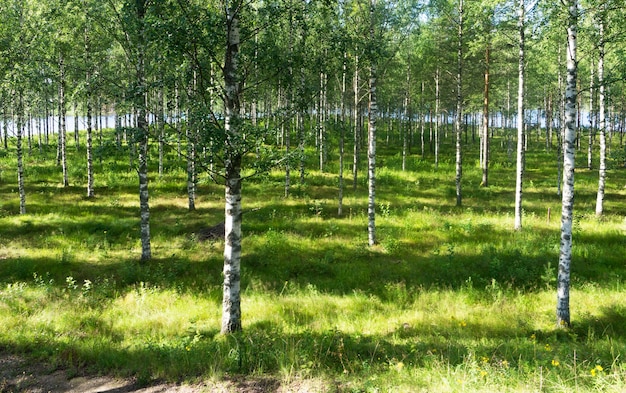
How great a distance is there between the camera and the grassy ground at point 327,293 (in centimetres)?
695

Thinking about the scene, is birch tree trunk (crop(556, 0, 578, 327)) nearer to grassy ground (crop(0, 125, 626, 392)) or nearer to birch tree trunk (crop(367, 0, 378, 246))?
grassy ground (crop(0, 125, 626, 392))

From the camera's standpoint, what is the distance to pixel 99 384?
271 inches

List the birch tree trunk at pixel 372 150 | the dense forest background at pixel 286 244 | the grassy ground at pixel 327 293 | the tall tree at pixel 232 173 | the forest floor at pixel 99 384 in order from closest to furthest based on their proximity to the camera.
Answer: the forest floor at pixel 99 384 → the grassy ground at pixel 327 293 → the dense forest background at pixel 286 244 → the tall tree at pixel 232 173 → the birch tree trunk at pixel 372 150

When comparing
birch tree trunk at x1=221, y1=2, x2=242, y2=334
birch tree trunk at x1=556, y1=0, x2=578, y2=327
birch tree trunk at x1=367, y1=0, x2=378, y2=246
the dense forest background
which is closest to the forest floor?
the dense forest background

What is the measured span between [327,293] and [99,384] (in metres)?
6.32

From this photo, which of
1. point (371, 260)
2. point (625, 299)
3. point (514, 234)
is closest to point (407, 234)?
point (371, 260)

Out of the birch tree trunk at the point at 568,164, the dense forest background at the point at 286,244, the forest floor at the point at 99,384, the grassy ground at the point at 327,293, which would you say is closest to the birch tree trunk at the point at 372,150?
the dense forest background at the point at 286,244

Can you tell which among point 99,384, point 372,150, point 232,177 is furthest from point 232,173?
point 372,150

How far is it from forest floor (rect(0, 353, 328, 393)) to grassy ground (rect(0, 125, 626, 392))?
0.27 meters

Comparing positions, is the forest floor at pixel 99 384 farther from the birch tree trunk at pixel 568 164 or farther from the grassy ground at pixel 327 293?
the birch tree trunk at pixel 568 164

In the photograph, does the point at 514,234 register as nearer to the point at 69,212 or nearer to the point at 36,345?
the point at 36,345

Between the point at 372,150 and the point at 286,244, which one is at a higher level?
the point at 372,150

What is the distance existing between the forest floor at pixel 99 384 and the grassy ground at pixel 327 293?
27 cm

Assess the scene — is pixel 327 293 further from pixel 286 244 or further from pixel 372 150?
pixel 372 150
